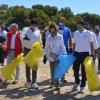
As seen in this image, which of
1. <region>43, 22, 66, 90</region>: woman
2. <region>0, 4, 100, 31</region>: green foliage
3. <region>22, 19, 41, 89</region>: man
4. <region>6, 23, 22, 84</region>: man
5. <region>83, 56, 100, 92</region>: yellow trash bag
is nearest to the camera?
<region>83, 56, 100, 92</region>: yellow trash bag

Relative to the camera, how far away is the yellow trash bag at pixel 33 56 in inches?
437

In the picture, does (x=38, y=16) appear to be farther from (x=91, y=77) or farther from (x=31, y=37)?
(x=91, y=77)

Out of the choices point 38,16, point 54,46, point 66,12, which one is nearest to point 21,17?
point 38,16

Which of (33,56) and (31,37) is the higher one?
(31,37)

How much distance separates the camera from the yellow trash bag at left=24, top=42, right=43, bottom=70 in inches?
437

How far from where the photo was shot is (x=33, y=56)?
11156mm

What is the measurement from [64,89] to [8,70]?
1654 millimetres

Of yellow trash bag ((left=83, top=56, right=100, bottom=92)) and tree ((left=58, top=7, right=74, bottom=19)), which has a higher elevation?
tree ((left=58, top=7, right=74, bottom=19))

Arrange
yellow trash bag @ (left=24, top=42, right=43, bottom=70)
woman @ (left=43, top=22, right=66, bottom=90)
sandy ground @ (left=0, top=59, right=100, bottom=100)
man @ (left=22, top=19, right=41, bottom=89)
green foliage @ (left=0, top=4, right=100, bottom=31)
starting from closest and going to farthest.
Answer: sandy ground @ (left=0, top=59, right=100, bottom=100), woman @ (left=43, top=22, right=66, bottom=90), yellow trash bag @ (left=24, top=42, right=43, bottom=70), man @ (left=22, top=19, right=41, bottom=89), green foliage @ (left=0, top=4, right=100, bottom=31)

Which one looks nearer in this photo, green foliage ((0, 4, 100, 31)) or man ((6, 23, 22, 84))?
man ((6, 23, 22, 84))

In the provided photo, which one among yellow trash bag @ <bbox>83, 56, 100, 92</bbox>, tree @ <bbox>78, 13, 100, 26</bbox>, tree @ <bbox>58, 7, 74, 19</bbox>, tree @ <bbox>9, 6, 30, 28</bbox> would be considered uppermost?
tree @ <bbox>58, 7, 74, 19</bbox>

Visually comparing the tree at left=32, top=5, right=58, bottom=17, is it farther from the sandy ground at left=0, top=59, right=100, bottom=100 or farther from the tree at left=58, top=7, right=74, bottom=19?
the sandy ground at left=0, top=59, right=100, bottom=100

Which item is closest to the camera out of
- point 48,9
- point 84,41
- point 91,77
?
point 91,77

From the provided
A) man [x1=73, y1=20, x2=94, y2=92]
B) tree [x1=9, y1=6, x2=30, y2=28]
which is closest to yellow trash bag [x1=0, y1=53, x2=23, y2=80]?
man [x1=73, y1=20, x2=94, y2=92]
